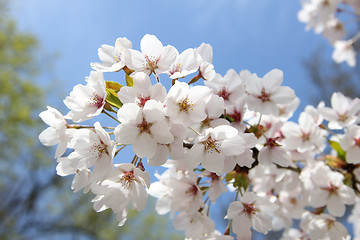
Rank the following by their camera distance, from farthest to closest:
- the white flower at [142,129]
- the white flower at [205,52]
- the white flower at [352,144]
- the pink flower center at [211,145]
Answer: the white flower at [352,144], the white flower at [205,52], the pink flower center at [211,145], the white flower at [142,129]

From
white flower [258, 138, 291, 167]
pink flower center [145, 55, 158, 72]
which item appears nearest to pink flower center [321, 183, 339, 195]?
white flower [258, 138, 291, 167]

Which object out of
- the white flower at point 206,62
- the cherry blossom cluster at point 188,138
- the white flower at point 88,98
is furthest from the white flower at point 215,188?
the white flower at point 88,98

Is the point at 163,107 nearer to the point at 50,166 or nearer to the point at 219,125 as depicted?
the point at 219,125

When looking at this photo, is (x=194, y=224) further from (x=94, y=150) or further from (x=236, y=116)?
(x=94, y=150)

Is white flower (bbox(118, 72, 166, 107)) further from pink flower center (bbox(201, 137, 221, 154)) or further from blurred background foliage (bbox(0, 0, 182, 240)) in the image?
blurred background foliage (bbox(0, 0, 182, 240))

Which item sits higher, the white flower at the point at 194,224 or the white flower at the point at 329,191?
the white flower at the point at 329,191

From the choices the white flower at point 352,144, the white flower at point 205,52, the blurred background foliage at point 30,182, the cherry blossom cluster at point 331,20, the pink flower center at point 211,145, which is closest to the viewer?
the pink flower center at point 211,145

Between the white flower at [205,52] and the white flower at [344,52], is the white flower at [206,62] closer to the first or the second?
the white flower at [205,52]

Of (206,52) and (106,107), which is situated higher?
(206,52)

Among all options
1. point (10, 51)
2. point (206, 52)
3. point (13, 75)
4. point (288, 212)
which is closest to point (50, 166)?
point (13, 75)
